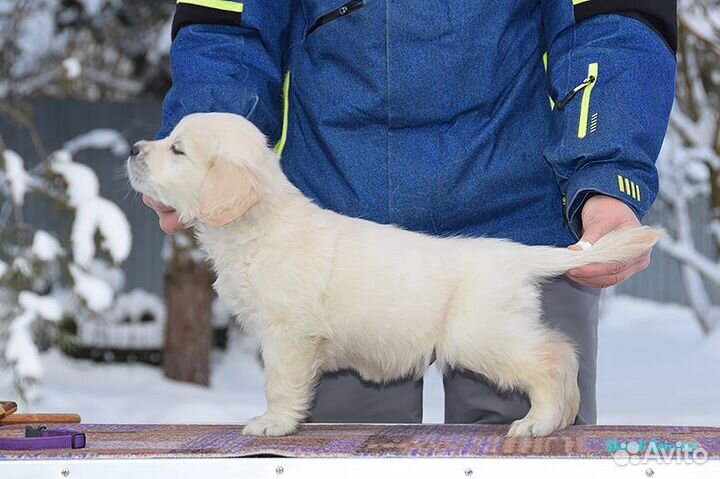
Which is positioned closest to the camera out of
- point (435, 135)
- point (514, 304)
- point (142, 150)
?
point (514, 304)

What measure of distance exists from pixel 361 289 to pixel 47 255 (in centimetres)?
461

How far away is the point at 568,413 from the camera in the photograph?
2398mm

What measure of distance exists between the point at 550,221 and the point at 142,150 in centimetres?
105

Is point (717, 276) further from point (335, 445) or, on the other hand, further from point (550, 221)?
point (335, 445)

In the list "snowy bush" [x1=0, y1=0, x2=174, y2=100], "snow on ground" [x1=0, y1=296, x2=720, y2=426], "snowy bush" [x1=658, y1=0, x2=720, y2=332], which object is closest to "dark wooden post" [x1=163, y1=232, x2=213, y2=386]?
"snow on ground" [x1=0, y1=296, x2=720, y2=426]

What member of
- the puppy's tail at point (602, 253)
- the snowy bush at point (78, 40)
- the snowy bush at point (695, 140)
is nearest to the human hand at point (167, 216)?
the puppy's tail at point (602, 253)

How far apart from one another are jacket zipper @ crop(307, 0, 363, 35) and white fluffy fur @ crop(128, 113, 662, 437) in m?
0.48

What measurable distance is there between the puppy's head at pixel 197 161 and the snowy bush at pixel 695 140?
634 cm

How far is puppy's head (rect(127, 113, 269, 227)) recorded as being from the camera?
2.45 metres

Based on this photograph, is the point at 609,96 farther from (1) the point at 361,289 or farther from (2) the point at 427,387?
(2) the point at 427,387

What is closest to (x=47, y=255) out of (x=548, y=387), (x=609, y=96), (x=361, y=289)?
(x=361, y=289)

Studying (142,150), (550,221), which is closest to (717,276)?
(550,221)

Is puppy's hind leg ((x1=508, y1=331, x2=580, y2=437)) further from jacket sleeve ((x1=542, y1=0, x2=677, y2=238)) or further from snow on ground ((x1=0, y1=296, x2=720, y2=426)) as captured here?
snow on ground ((x1=0, y1=296, x2=720, y2=426))

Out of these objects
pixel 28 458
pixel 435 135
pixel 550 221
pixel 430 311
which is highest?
pixel 435 135
